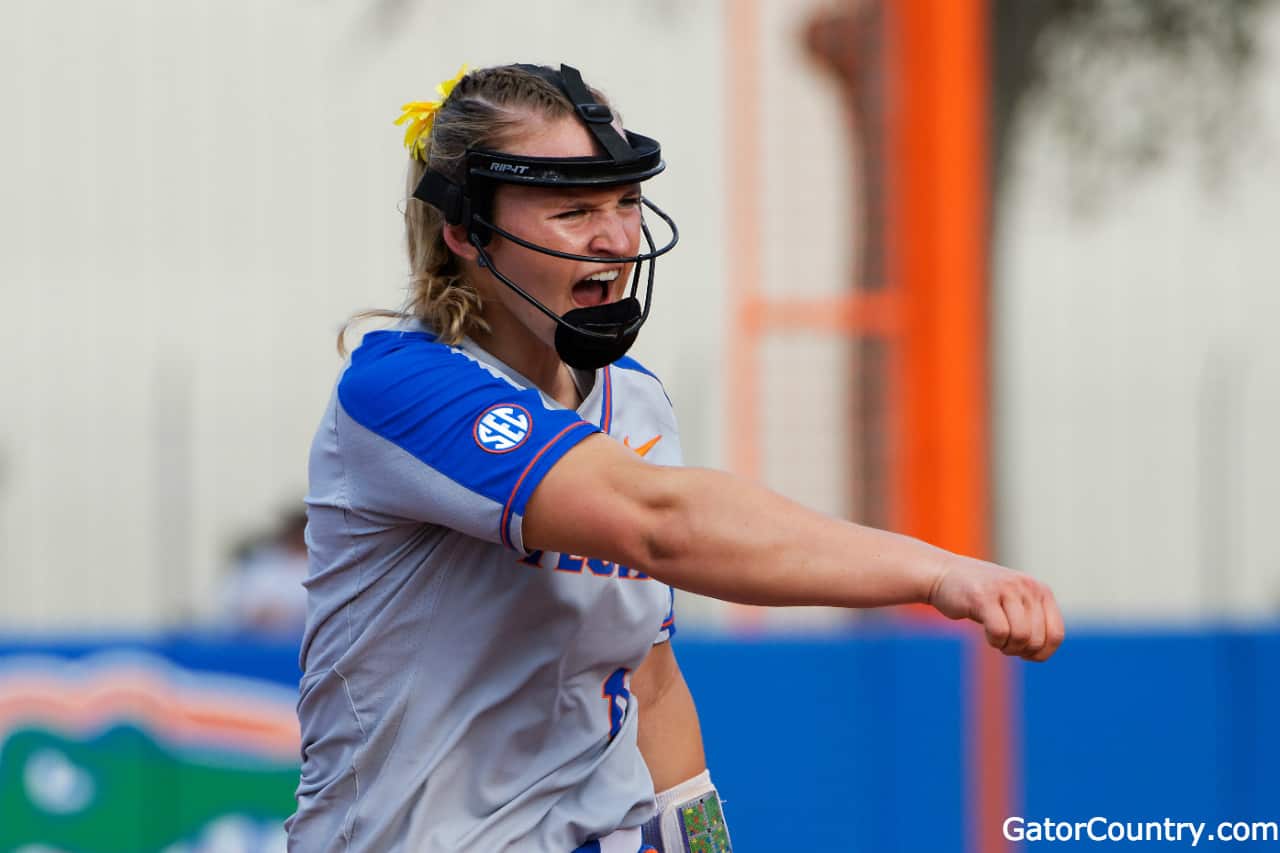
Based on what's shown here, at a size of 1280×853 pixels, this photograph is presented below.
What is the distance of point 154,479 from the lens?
20.7 ft

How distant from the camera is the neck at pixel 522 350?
2.69m

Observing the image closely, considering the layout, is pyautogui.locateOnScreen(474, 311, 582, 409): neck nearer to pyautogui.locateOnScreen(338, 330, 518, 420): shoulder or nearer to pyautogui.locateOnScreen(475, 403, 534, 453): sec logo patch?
pyautogui.locateOnScreen(338, 330, 518, 420): shoulder

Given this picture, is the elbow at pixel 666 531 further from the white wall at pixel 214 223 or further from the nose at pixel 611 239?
the white wall at pixel 214 223

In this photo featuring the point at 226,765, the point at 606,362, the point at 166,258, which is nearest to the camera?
the point at 606,362

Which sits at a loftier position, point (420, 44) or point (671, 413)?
point (420, 44)

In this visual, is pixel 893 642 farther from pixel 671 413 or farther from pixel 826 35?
pixel 671 413

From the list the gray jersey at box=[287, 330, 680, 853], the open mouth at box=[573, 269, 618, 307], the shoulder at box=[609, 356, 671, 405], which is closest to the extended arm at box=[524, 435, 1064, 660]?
the gray jersey at box=[287, 330, 680, 853]

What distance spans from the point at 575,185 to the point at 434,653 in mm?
716

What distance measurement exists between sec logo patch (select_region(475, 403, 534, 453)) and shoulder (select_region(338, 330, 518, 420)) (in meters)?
0.06

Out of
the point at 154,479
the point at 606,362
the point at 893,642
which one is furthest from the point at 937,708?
the point at 606,362

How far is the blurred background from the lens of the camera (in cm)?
581

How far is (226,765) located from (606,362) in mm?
3523

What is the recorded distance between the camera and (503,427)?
2309 millimetres

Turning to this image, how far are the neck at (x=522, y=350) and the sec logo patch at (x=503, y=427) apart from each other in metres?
0.35
